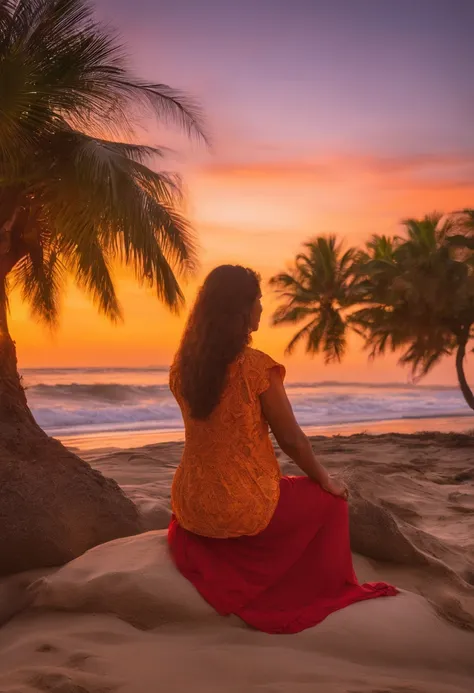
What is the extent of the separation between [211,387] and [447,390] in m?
40.4

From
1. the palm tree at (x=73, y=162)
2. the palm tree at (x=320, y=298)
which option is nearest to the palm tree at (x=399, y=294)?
the palm tree at (x=320, y=298)

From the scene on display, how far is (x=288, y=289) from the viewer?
84.1 ft

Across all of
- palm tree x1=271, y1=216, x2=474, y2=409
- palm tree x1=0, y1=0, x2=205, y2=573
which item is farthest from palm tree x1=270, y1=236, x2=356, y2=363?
palm tree x1=0, y1=0, x2=205, y2=573

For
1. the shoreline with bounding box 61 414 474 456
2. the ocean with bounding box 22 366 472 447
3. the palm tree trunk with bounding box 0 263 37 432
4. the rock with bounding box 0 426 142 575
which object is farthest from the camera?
the ocean with bounding box 22 366 472 447

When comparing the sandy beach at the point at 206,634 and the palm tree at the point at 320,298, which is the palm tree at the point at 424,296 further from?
the sandy beach at the point at 206,634

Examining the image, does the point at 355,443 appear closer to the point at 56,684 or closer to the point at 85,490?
the point at 85,490

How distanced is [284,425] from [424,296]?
1554 cm

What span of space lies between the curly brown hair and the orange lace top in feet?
0.16

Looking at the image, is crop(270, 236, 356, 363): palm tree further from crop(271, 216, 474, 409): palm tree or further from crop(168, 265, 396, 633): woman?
crop(168, 265, 396, 633): woman

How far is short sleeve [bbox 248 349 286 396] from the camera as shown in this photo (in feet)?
10.1

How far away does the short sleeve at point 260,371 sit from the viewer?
3.08 metres

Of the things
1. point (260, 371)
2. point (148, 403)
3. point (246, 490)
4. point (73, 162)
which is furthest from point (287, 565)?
point (148, 403)

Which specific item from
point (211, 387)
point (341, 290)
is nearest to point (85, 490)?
point (211, 387)

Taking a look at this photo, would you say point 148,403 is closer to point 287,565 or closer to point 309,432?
point 309,432
